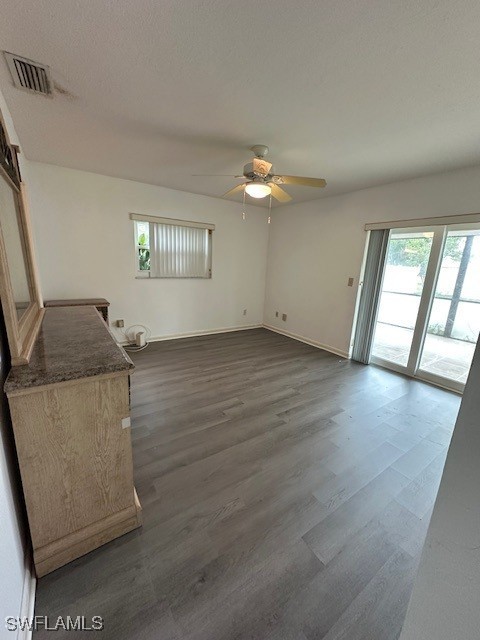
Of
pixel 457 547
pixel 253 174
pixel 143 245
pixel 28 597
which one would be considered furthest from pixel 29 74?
pixel 457 547

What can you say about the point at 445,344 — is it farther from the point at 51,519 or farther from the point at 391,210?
the point at 51,519

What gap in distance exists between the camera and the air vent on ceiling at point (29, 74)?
1445mm

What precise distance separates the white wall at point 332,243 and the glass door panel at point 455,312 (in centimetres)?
43

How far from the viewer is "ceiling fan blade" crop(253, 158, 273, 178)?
2.25 m

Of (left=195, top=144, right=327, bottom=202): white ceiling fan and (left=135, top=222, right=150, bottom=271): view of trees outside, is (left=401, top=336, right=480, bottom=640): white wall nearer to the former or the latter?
(left=195, top=144, right=327, bottom=202): white ceiling fan

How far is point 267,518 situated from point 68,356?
1367mm

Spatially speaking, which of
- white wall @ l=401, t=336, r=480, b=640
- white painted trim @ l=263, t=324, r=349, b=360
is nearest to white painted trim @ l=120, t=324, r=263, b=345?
white painted trim @ l=263, t=324, r=349, b=360

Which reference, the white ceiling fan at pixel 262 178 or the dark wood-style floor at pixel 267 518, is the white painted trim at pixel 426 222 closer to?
the white ceiling fan at pixel 262 178

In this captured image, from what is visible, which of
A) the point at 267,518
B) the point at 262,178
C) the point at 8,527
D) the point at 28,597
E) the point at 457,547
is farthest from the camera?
the point at 262,178

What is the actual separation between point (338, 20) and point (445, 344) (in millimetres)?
3360

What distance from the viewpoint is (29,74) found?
1.55 meters

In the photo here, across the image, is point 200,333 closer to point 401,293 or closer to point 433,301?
point 401,293

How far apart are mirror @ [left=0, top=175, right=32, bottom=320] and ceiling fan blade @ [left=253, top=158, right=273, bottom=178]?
175 centimetres

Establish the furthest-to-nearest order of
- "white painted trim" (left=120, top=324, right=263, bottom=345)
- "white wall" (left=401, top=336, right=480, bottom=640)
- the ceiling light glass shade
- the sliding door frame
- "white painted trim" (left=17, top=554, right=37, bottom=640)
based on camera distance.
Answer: "white painted trim" (left=120, top=324, right=263, bottom=345), the sliding door frame, the ceiling light glass shade, "white painted trim" (left=17, top=554, right=37, bottom=640), "white wall" (left=401, top=336, right=480, bottom=640)
